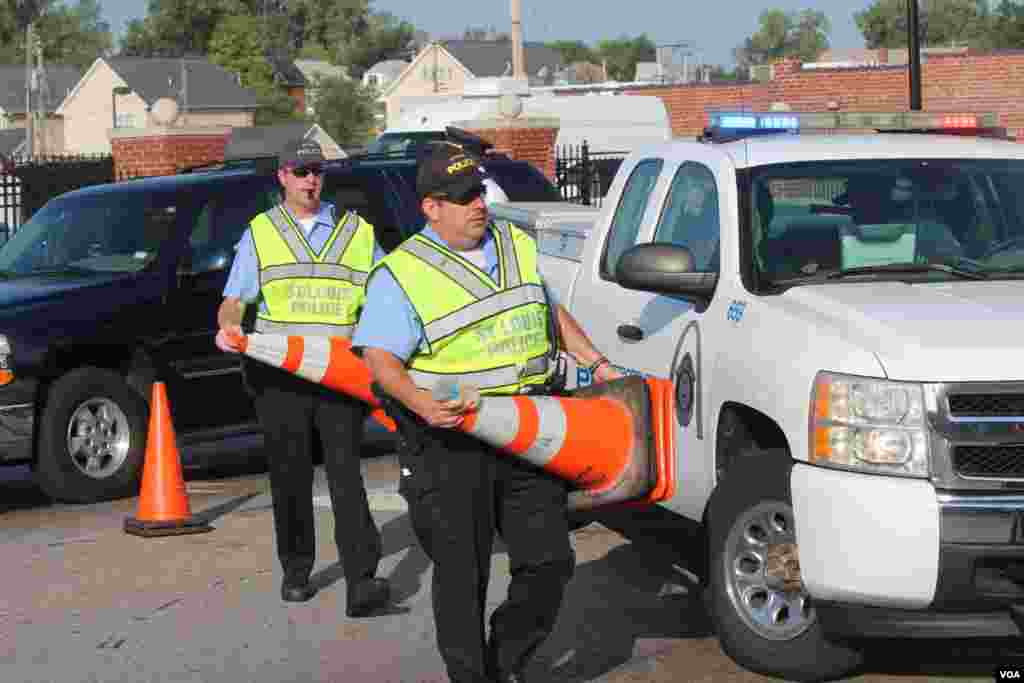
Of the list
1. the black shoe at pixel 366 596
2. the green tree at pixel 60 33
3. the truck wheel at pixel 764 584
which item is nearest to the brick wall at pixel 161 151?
the black shoe at pixel 366 596

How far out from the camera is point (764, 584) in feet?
22.1

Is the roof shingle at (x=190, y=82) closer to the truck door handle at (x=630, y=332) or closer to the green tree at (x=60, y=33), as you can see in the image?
the green tree at (x=60, y=33)

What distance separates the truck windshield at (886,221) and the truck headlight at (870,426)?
3.38ft

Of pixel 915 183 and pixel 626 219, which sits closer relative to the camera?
pixel 915 183

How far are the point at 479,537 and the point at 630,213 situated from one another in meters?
2.86

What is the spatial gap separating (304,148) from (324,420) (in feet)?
3.78

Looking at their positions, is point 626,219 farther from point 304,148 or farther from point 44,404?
point 44,404

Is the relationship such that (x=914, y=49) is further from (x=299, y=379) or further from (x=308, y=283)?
(x=299, y=379)

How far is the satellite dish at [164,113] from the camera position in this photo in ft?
89.3

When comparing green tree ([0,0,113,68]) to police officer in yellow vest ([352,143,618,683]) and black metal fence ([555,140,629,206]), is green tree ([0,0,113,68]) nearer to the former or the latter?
black metal fence ([555,140,629,206])

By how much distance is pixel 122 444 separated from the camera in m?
11.7

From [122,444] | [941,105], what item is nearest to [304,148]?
[122,444]

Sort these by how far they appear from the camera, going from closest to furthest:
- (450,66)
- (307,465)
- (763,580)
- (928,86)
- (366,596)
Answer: (763,580)
(366,596)
(307,465)
(928,86)
(450,66)

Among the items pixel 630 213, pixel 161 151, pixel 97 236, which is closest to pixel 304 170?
pixel 630 213
